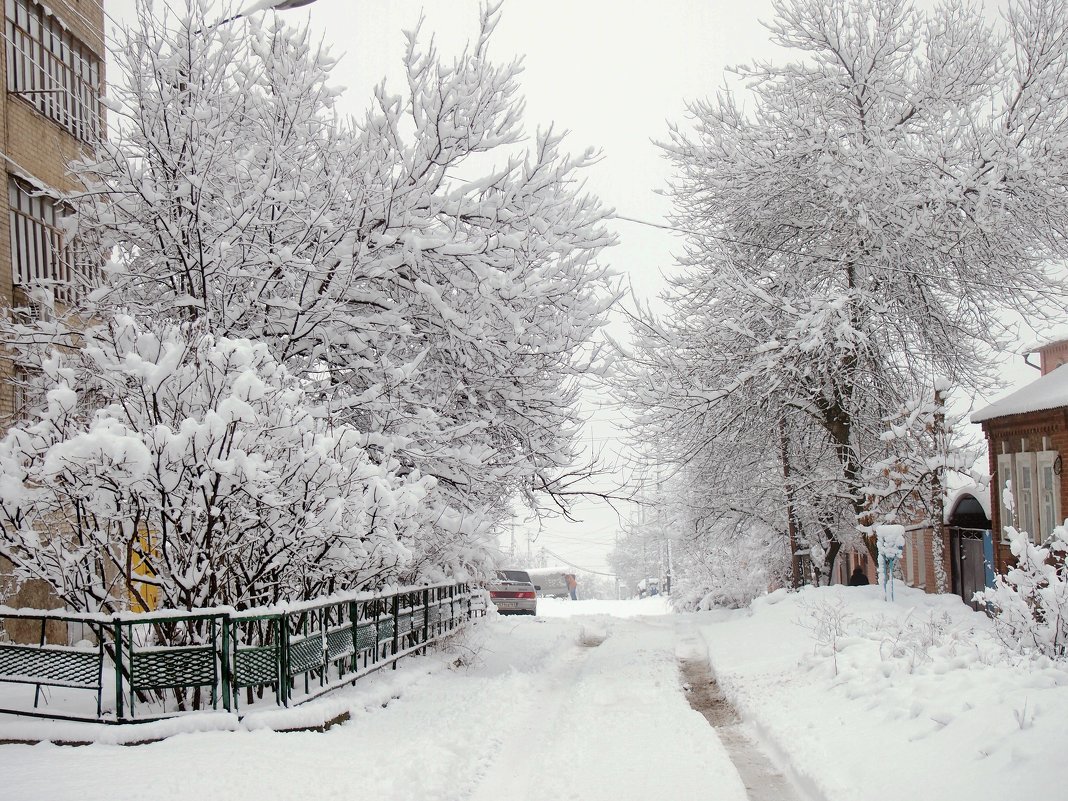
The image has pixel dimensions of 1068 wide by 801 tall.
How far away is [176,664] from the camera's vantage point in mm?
8742

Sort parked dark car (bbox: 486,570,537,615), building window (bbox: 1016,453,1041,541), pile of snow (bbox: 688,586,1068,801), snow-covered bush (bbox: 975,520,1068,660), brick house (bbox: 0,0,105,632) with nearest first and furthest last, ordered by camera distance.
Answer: pile of snow (bbox: 688,586,1068,801), snow-covered bush (bbox: 975,520,1068,660), brick house (bbox: 0,0,105,632), building window (bbox: 1016,453,1041,541), parked dark car (bbox: 486,570,537,615)

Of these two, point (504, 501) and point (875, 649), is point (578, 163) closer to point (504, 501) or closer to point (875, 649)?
point (504, 501)

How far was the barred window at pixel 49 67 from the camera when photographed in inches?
650

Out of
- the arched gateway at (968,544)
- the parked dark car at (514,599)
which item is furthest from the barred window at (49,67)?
the arched gateway at (968,544)

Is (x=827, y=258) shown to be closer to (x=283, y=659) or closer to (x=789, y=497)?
(x=789, y=497)

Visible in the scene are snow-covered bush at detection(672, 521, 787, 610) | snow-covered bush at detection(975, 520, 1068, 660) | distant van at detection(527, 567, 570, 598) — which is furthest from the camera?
distant van at detection(527, 567, 570, 598)

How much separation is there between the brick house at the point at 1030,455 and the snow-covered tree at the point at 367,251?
9.17 m

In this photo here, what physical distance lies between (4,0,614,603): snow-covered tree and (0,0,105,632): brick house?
1895mm

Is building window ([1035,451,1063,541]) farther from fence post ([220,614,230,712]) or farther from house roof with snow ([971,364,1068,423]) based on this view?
fence post ([220,614,230,712])

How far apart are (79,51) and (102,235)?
26.5 ft

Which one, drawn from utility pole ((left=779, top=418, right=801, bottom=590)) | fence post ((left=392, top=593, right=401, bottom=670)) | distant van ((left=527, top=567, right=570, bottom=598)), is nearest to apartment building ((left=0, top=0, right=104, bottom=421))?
fence post ((left=392, top=593, right=401, bottom=670))

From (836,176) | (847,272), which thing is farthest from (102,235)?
(847,272)

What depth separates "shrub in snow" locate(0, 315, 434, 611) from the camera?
28.1 feet

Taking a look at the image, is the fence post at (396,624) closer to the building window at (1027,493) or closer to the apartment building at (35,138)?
the apartment building at (35,138)
